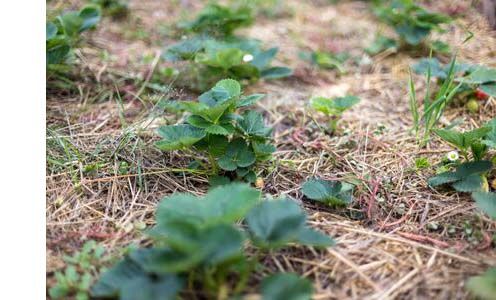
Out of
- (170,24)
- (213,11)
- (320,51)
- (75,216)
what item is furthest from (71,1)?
(75,216)

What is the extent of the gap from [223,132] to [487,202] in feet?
2.63

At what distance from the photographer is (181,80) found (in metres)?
2.27

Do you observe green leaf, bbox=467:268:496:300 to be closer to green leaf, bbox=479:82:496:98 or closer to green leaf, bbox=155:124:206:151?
green leaf, bbox=155:124:206:151

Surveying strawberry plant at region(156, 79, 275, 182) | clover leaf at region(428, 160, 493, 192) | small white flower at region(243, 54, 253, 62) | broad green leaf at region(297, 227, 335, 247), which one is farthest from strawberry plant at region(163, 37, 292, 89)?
broad green leaf at region(297, 227, 335, 247)

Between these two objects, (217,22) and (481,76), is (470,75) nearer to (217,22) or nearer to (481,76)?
(481,76)

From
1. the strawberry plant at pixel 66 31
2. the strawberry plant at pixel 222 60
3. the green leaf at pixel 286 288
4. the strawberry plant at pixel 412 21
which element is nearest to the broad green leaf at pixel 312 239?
the green leaf at pixel 286 288

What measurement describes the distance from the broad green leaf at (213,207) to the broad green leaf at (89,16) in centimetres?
133

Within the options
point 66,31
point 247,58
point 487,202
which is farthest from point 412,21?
point 66,31

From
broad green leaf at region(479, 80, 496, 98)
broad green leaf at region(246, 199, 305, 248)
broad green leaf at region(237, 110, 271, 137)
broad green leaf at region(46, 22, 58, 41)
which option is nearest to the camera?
broad green leaf at region(246, 199, 305, 248)

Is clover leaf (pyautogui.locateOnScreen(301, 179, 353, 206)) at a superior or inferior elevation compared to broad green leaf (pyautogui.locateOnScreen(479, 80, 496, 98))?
inferior

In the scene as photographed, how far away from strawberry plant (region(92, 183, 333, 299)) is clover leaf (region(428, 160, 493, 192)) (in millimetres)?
566

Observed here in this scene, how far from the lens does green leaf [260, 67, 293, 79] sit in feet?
7.45

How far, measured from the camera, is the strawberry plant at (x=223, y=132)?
1.57m

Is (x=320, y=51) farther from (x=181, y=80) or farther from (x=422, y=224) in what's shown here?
(x=422, y=224)
